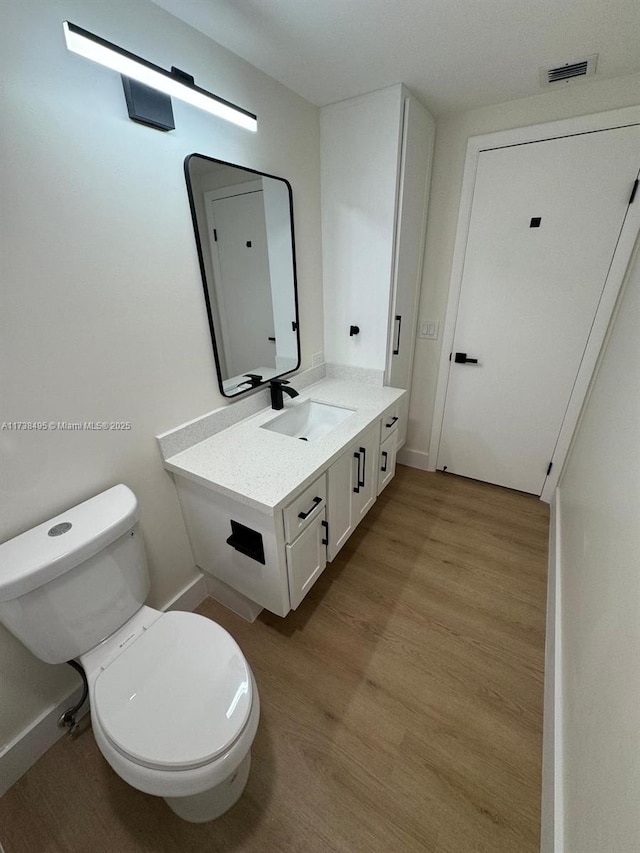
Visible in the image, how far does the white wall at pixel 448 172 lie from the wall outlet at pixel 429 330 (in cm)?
3

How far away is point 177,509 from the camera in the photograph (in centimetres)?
149

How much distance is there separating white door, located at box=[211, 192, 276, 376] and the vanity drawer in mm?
681

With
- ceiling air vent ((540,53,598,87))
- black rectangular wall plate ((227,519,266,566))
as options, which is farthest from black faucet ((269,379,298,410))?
ceiling air vent ((540,53,598,87))

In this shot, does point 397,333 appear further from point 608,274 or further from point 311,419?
point 608,274

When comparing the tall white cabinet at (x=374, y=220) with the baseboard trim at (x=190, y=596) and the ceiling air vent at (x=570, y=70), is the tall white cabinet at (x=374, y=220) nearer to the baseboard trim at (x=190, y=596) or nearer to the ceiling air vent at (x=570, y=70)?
the ceiling air vent at (x=570, y=70)

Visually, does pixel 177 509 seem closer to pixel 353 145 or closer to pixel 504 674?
pixel 504 674

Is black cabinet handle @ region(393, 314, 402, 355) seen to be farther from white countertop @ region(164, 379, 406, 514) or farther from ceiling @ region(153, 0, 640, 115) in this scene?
ceiling @ region(153, 0, 640, 115)

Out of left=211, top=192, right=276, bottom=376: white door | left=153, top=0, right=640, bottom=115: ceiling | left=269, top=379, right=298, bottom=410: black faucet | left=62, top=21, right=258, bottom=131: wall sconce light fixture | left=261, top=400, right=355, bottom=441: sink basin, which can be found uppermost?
left=153, top=0, right=640, bottom=115: ceiling

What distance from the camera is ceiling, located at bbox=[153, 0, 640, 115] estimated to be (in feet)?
3.50

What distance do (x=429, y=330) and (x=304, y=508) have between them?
5.54ft

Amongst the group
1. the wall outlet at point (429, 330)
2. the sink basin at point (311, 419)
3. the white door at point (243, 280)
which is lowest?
the sink basin at point (311, 419)

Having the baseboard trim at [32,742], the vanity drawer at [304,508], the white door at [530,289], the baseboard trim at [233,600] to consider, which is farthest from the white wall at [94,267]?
the white door at [530,289]

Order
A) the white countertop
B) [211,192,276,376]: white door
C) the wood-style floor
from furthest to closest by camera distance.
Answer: [211,192,276,376]: white door < the white countertop < the wood-style floor

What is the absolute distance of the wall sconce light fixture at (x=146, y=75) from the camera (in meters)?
0.76
